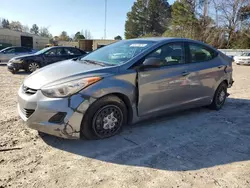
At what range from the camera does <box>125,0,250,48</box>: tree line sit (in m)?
40.2

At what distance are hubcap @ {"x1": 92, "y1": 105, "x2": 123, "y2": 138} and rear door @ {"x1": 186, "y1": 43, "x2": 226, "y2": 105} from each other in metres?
1.65

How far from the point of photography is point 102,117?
11.9 ft

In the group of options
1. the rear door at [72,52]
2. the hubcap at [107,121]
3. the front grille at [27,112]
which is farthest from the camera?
the rear door at [72,52]

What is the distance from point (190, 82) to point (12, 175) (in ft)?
11.1

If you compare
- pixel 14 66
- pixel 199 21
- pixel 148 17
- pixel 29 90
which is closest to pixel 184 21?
pixel 199 21

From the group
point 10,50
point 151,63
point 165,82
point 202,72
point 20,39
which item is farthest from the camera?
point 20,39

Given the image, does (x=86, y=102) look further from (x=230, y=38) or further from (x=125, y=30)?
(x=125, y=30)

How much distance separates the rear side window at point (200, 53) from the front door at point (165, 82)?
10.6 inches

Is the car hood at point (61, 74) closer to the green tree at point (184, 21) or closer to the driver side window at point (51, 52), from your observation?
the driver side window at point (51, 52)

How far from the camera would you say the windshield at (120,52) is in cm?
408

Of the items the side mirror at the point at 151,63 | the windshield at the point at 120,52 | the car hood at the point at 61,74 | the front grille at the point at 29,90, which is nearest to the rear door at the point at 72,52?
the windshield at the point at 120,52

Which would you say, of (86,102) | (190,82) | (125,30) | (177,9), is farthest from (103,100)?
(125,30)

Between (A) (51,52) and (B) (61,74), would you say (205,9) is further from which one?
(B) (61,74)

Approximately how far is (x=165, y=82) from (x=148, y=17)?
192 feet
